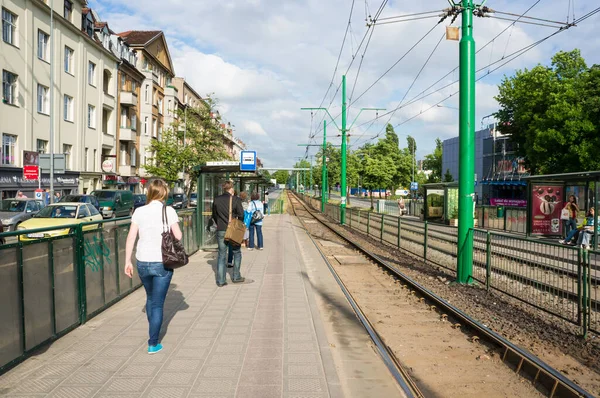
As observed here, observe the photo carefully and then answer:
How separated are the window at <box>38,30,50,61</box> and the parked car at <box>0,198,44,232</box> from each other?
1135 cm

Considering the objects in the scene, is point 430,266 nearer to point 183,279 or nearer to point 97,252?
point 183,279

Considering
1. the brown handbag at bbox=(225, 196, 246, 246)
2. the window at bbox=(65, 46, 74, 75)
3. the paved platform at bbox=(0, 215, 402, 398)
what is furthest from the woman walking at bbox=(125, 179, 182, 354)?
the window at bbox=(65, 46, 74, 75)

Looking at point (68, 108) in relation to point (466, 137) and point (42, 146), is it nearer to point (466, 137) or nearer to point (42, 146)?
point (42, 146)

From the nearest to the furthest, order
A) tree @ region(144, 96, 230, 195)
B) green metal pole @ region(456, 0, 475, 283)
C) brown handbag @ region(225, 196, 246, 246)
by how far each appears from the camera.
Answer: brown handbag @ region(225, 196, 246, 246) → green metal pole @ region(456, 0, 475, 283) → tree @ region(144, 96, 230, 195)

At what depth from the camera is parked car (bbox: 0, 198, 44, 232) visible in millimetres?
19750

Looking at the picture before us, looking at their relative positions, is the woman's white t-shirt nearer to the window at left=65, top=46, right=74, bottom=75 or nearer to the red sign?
the red sign

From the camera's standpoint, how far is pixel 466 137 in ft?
30.2

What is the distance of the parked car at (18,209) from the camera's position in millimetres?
19750

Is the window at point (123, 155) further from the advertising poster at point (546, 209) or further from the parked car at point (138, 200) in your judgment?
the advertising poster at point (546, 209)

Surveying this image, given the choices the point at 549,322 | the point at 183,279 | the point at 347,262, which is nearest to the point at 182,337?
the point at 183,279

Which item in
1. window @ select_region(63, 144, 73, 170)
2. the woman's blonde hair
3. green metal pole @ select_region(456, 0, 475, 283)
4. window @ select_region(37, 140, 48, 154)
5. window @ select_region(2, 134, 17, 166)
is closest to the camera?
the woman's blonde hair

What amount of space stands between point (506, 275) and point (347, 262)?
5.27 meters

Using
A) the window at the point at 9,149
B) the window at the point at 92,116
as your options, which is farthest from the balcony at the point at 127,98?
the window at the point at 9,149

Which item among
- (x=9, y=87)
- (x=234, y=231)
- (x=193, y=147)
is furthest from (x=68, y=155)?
(x=234, y=231)
